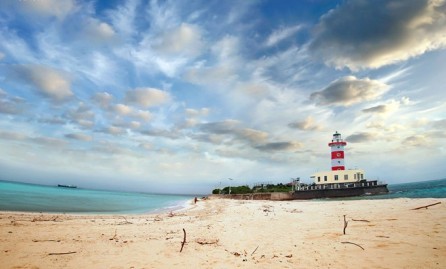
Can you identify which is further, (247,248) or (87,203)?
(87,203)

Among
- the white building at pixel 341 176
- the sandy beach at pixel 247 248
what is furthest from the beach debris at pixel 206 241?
the white building at pixel 341 176

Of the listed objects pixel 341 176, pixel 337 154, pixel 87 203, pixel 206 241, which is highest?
pixel 337 154

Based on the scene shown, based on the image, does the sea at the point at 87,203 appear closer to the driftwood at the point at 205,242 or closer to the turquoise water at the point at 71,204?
the turquoise water at the point at 71,204

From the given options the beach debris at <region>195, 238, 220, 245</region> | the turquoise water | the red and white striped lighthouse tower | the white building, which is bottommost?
the turquoise water

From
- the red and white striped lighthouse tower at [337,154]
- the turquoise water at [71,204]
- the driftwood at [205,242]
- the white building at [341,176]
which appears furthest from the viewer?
the red and white striped lighthouse tower at [337,154]

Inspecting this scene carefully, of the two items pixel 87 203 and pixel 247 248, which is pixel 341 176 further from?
pixel 247 248

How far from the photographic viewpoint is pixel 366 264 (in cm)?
619

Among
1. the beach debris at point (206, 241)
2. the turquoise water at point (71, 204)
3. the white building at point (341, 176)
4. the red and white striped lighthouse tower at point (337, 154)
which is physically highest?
the red and white striped lighthouse tower at point (337, 154)

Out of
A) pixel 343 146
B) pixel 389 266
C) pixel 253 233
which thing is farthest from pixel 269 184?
pixel 389 266

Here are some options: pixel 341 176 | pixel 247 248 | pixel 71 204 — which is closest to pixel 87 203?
pixel 71 204

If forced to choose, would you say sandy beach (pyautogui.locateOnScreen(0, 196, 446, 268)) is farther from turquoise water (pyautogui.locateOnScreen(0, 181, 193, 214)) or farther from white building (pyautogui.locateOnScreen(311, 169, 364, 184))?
white building (pyautogui.locateOnScreen(311, 169, 364, 184))

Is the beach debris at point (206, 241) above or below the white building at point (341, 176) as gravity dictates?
below

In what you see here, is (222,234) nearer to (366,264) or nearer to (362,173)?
(366,264)

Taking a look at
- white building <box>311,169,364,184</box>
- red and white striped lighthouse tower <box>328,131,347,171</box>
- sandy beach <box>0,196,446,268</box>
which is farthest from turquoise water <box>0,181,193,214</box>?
red and white striped lighthouse tower <box>328,131,347,171</box>
